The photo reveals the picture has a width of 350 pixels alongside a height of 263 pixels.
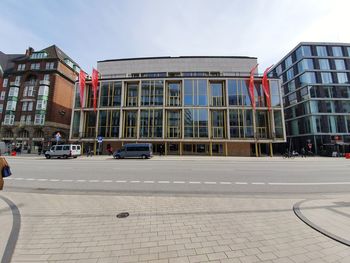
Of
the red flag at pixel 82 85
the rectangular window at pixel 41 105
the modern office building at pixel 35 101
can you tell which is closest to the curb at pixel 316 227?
the red flag at pixel 82 85

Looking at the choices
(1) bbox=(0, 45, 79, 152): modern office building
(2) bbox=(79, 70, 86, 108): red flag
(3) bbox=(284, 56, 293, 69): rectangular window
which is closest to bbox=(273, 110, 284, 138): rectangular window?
(3) bbox=(284, 56, 293, 69): rectangular window

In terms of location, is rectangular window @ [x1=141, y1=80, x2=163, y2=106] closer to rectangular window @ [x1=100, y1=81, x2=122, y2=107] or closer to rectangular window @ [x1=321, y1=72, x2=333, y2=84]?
rectangular window @ [x1=100, y1=81, x2=122, y2=107]

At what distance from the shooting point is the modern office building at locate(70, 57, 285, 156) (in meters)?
33.6

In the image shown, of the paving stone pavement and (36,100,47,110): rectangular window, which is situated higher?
(36,100,47,110): rectangular window

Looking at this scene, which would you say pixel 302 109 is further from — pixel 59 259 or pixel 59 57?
pixel 59 57

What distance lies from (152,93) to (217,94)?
14.4 metres

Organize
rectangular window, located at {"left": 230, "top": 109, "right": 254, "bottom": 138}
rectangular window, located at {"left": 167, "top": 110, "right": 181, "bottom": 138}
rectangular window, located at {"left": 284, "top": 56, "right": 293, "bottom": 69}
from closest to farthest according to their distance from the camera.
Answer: rectangular window, located at {"left": 230, "top": 109, "right": 254, "bottom": 138}, rectangular window, located at {"left": 167, "top": 110, "right": 181, "bottom": 138}, rectangular window, located at {"left": 284, "top": 56, "right": 293, "bottom": 69}

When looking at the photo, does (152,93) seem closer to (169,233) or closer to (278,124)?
(278,124)

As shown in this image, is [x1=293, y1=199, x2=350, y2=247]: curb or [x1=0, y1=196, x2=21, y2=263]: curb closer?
[x1=0, y1=196, x2=21, y2=263]: curb

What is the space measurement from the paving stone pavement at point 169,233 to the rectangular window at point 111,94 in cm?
3314

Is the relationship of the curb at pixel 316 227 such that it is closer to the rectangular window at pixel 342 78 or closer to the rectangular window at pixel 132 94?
the rectangular window at pixel 132 94

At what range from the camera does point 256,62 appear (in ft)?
139

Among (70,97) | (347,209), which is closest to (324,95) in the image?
(347,209)

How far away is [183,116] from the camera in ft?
113
